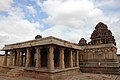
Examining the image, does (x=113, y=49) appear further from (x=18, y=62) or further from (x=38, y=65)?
(x=18, y=62)

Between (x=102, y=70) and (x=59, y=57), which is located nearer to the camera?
(x=59, y=57)

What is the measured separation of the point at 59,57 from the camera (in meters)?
15.6

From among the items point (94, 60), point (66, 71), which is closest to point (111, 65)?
point (94, 60)

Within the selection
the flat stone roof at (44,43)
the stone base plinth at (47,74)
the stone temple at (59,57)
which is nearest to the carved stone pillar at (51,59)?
the stone temple at (59,57)

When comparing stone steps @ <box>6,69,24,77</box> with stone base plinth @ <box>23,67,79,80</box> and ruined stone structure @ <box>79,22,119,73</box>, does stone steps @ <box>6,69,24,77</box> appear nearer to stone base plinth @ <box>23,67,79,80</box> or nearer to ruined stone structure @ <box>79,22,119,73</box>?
stone base plinth @ <box>23,67,79,80</box>

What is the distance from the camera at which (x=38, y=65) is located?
46.3 feet

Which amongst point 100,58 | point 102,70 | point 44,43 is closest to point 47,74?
point 44,43

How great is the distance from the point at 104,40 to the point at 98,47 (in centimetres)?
677

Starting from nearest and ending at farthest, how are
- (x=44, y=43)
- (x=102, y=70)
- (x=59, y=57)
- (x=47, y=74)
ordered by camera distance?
(x=47, y=74) → (x=44, y=43) → (x=59, y=57) → (x=102, y=70)

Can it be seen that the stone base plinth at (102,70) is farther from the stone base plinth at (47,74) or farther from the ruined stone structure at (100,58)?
the stone base plinth at (47,74)

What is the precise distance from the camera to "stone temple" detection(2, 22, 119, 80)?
44.1ft

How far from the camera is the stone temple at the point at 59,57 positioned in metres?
13.4

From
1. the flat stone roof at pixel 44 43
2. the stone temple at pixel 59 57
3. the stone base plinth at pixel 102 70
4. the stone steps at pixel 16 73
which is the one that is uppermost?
the flat stone roof at pixel 44 43

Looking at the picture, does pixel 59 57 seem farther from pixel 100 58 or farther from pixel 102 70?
pixel 100 58
